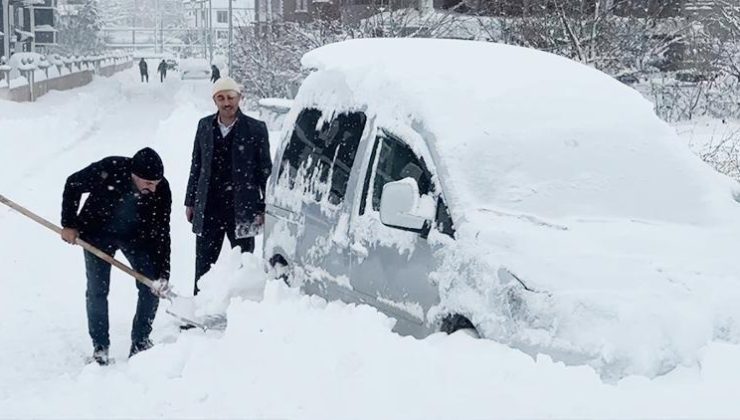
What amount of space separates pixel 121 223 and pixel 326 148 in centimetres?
143

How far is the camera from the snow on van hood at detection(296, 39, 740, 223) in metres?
4.81

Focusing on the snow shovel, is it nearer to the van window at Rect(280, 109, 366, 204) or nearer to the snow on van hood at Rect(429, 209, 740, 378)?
the van window at Rect(280, 109, 366, 204)

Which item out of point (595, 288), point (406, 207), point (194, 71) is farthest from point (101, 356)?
point (194, 71)

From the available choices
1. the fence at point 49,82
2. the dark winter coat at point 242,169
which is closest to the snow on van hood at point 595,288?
the dark winter coat at point 242,169

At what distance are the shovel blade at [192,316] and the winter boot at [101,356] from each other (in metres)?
0.49

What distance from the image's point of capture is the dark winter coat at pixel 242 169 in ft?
22.5

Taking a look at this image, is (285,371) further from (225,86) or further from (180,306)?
(225,86)

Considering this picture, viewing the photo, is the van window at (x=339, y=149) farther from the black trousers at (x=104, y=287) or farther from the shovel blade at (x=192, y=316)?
the black trousers at (x=104, y=287)

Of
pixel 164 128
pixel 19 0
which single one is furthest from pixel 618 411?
pixel 19 0

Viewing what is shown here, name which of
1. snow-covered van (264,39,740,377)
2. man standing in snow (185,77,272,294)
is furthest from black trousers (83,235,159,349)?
snow-covered van (264,39,740,377)

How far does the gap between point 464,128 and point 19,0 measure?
53.8m

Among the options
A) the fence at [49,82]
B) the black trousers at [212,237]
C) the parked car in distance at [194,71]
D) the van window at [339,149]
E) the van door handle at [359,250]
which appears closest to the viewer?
the van door handle at [359,250]

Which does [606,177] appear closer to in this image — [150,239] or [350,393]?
[350,393]

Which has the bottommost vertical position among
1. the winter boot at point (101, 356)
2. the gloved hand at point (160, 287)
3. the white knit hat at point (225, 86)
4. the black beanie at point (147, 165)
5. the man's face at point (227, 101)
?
the winter boot at point (101, 356)
